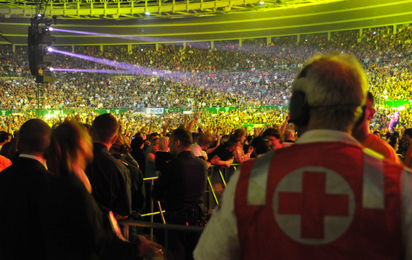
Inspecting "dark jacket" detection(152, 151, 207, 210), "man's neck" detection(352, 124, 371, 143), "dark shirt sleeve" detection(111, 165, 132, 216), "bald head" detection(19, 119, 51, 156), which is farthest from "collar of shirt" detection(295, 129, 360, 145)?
"dark jacket" detection(152, 151, 207, 210)

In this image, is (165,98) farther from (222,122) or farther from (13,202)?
(13,202)

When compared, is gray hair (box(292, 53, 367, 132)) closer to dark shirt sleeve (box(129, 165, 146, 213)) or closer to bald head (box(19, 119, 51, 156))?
bald head (box(19, 119, 51, 156))

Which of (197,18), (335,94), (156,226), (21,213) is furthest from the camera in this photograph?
(197,18)

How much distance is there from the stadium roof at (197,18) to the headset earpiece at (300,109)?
20.3 meters

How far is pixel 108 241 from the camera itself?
2.01m

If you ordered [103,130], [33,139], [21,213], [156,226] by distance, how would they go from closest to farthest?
[21,213]
[33,139]
[156,226]
[103,130]

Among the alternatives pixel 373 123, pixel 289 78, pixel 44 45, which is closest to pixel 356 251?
pixel 44 45

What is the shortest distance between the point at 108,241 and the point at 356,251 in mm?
1348

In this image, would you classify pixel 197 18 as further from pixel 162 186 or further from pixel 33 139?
pixel 33 139

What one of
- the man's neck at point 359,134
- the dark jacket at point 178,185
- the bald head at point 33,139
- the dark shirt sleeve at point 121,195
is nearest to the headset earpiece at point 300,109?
the man's neck at point 359,134

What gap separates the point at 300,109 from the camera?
1.23 meters

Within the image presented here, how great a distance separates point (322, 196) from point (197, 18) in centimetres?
2851

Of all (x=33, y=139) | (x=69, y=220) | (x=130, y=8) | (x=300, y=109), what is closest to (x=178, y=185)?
(x=33, y=139)

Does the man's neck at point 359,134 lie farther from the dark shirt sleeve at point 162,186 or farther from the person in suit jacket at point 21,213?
the dark shirt sleeve at point 162,186
